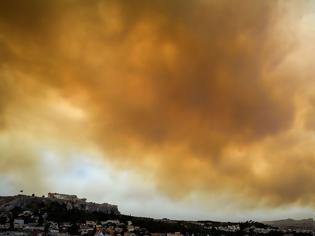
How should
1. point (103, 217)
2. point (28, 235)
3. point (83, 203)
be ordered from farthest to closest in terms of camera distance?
1. point (83, 203)
2. point (103, 217)
3. point (28, 235)

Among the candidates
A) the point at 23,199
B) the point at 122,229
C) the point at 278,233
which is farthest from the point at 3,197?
the point at 278,233

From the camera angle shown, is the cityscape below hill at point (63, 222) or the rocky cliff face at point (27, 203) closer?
the cityscape below hill at point (63, 222)

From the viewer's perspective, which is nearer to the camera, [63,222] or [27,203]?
[63,222]

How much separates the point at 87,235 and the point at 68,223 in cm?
1960

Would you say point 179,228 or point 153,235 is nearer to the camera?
point 153,235

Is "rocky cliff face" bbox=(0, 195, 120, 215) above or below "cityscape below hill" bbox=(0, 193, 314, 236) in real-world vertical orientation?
above

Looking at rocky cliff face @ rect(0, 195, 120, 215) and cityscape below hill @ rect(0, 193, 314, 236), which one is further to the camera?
rocky cliff face @ rect(0, 195, 120, 215)

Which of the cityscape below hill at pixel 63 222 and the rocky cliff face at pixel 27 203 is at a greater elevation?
the rocky cliff face at pixel 27 203

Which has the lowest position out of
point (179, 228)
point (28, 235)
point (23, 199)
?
point (28, 235)

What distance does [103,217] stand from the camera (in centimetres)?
16650

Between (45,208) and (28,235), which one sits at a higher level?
(45,208)

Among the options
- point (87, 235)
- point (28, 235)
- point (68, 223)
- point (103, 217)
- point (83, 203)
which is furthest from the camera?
point (83, 203)

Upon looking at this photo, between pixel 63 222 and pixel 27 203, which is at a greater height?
pixel 27 203

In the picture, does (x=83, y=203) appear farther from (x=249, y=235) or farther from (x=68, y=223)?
(x=249, y=235)
